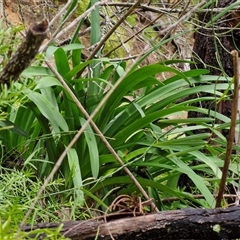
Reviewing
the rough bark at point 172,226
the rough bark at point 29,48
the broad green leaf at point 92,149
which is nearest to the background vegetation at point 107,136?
the broad green leaf at point 92,149

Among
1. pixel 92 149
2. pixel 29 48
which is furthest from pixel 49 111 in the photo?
pixel 29 48

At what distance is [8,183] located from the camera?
3.09 feet

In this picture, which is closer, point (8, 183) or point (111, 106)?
point (8, 183)

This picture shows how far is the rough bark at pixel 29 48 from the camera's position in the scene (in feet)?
1.75

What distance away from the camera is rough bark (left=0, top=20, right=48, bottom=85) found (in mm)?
534

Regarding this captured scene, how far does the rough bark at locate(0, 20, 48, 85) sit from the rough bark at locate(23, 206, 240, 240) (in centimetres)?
36

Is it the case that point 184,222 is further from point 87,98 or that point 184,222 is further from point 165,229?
point 87,98

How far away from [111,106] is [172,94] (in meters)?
0.22

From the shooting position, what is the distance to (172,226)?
2.75 feet

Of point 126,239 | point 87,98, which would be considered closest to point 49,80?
point 87,98

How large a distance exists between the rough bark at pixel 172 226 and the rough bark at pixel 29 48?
1.18ft

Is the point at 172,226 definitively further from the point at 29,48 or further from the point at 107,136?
the point at 107,136

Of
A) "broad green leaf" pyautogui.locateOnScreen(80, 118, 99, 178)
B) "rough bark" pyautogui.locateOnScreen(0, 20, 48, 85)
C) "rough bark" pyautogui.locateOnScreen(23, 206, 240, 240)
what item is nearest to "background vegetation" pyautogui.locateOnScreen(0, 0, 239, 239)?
"broad green leaf" pyautogui.locateOnScreen(80, 118, 99, 178)

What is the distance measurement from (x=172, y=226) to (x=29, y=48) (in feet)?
1.54
